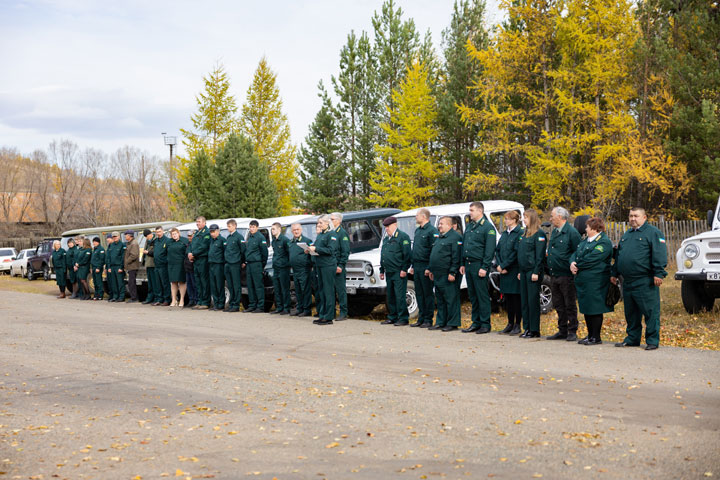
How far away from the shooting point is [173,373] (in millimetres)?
8875

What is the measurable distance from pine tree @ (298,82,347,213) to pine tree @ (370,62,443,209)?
204 inches

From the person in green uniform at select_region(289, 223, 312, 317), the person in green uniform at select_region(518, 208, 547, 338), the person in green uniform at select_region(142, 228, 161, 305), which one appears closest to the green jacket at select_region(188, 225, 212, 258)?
the person in green uniform at select_region(142, 228, 161, 305)

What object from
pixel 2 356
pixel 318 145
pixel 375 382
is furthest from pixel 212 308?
pixel 318 145

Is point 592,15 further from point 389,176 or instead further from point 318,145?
point 318,145

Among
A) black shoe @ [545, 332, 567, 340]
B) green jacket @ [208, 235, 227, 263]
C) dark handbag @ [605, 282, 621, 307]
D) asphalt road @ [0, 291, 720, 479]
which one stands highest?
green jacket @ [208, 235, 227, 263]

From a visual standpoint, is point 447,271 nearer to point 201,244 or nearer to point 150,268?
point 201,244

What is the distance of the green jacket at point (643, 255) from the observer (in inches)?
380

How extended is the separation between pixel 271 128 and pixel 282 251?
98.8 ft

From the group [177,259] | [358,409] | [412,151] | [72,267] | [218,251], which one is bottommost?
[358,409]

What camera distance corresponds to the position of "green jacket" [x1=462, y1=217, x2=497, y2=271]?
39.0 ft

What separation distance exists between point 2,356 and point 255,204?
24.2 m

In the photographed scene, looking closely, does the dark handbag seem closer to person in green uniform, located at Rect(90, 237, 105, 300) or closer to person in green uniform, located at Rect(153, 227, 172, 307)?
person in green uniform, located at Rect(153, 227, 172, 307)

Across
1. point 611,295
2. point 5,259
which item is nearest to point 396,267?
point 611,295

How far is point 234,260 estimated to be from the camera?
16.3 m
